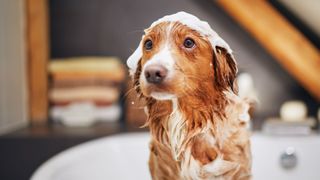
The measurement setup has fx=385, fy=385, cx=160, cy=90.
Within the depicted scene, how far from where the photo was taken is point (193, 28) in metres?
0.69

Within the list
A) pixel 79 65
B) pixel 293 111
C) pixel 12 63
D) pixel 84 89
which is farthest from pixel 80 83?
pixel 293 111

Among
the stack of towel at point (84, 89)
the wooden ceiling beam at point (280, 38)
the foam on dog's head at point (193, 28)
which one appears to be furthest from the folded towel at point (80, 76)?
the foam on dog's head at point (193, 28)

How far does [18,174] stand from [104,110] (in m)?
0.53

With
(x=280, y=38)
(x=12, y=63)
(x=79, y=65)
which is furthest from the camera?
(x=79, y=65)

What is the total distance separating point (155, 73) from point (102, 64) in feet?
4.30

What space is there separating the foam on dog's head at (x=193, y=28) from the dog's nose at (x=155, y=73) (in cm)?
5

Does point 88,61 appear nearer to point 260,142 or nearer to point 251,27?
point 251,27

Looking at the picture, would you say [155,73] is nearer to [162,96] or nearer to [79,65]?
[162,96]

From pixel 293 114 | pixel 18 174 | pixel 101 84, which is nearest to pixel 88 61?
pixel 101 84

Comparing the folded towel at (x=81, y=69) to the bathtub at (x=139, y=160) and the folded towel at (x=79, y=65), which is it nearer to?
the folded towel at (x=79, y=65)

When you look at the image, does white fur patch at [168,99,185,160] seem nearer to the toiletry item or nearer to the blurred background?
the blurred background

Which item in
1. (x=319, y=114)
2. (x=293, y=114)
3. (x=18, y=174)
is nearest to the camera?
(x=319, y=114)

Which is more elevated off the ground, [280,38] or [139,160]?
[280,38]

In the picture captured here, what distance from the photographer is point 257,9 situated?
38.0 inches
